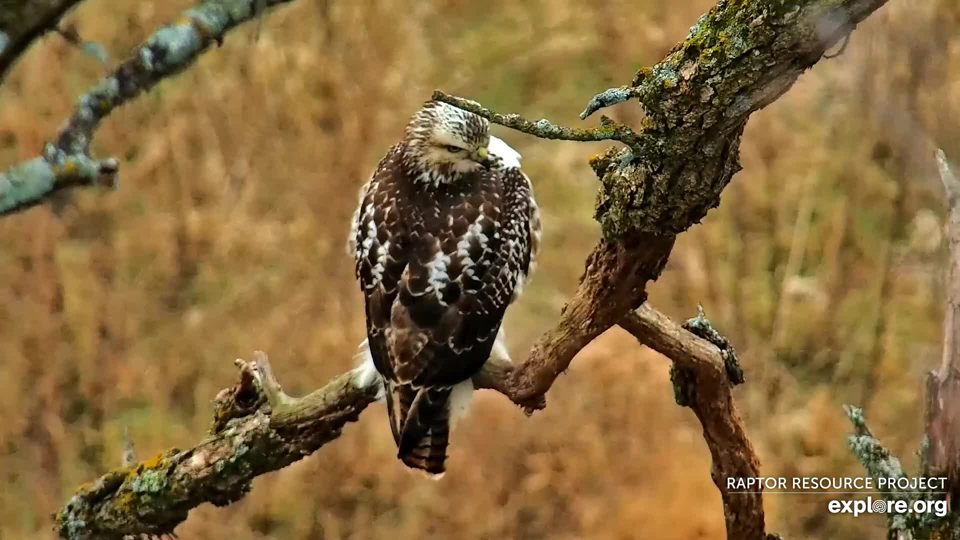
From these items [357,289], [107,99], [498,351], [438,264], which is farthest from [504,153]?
[357,289]

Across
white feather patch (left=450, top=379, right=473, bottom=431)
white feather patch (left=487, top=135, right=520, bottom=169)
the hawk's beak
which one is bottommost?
white feather patch (left=450, top=379, right=473, bottom=431)

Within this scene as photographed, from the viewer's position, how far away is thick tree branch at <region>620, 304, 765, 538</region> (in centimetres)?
230

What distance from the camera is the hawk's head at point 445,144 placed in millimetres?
2543

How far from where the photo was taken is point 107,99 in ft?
4.04

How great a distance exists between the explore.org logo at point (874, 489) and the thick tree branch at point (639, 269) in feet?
1.03

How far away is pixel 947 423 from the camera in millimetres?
1678

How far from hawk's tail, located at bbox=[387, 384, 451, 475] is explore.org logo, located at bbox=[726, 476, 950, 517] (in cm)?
84

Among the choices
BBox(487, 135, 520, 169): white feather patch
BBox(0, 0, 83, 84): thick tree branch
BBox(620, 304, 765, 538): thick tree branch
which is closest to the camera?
BBox(0, 0, 83, 84): thick tree branch

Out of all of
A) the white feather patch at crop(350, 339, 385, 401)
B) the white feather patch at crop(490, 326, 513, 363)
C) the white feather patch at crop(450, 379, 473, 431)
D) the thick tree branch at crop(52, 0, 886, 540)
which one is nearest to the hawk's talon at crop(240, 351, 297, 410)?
the thick tree branch at crop(52, 0, 886, 540)

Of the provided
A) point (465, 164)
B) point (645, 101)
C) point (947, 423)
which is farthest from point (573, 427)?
point (645, 101)

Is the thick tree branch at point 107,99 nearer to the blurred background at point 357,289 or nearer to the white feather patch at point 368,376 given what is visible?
the white feather patch at point 368,376

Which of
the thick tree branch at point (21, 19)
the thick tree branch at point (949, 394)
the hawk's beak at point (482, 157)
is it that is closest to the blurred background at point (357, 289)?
the hawk's beak at point (482, 157)

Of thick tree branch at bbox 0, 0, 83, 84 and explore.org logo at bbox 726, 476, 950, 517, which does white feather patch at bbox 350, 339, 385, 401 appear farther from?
thick tree branch at bbox 0, 0, 83, 84

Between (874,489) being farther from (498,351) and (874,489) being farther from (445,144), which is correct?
(445,144)
